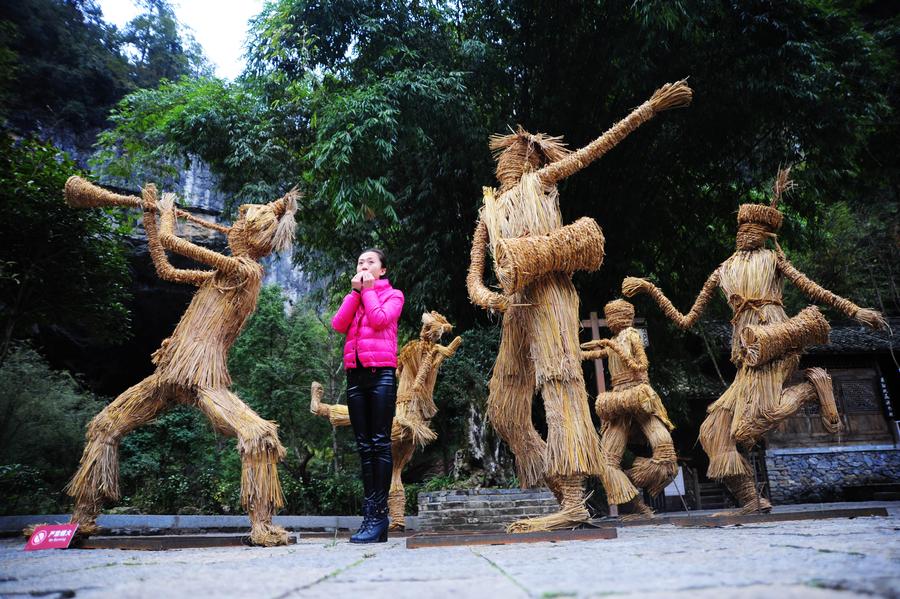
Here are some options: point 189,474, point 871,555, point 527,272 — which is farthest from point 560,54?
point 189,474

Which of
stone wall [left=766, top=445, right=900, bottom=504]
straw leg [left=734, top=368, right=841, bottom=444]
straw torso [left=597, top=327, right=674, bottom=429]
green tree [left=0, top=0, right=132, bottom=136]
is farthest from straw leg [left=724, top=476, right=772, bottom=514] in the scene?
green tree [left=0, top=0, right=132, bottom=136]

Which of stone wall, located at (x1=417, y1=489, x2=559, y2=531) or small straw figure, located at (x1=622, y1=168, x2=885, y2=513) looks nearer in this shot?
small straw figure, located at (x1=622, y1=168, x2=885, y2=513)

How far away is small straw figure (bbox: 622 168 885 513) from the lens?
4445 mm

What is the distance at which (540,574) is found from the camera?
5.32 feet

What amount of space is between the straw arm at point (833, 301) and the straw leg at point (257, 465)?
4226 mm

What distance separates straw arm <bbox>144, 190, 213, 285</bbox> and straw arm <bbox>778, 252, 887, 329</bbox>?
4635mm

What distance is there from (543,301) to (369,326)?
1.16 m

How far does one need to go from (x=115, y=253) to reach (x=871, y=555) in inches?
328

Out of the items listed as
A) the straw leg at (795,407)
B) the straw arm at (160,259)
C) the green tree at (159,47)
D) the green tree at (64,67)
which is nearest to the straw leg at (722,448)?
the straw leg at (795,407)

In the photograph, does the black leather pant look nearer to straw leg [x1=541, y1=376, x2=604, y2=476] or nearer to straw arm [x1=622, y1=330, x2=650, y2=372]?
straw leg [x1=541, y1=376, x2=604, y2=476]

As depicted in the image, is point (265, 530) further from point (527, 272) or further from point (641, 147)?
point (641, 147)

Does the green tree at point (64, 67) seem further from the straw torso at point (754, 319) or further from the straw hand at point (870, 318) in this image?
the straw hand at point (870, 318)

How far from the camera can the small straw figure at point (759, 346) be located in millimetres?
4445

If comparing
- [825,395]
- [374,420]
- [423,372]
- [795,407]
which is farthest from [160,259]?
[825,395]
